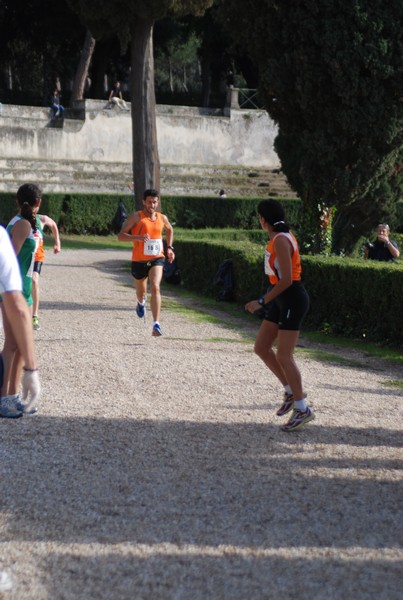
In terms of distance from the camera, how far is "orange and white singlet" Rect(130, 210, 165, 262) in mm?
12992

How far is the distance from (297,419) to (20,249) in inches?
104

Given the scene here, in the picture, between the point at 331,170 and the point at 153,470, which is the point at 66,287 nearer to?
the point at 331,170

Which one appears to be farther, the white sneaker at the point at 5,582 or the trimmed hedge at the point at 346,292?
the trimmed hedge at the point at 346,292

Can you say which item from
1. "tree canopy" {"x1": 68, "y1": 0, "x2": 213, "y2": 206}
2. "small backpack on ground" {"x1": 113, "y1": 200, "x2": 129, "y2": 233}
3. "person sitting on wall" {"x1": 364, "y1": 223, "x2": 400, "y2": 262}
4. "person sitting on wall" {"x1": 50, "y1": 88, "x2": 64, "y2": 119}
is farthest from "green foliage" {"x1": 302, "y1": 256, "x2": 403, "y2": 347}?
"person sitting on wall" {"x1": 50, "y1": 88, "x2": 64, "y2": 119}

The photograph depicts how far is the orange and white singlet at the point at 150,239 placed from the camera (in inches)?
512

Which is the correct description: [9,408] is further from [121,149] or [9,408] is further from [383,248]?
[121,149]

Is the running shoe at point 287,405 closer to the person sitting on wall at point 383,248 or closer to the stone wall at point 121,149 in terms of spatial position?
the person sitting on wall at point 383,248

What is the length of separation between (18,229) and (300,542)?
398 cm

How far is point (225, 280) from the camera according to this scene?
18703mm

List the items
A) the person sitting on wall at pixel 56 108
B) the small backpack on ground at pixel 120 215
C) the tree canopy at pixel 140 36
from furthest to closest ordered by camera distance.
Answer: the person sitting on wall at pixel 56 108 → the small backpack on ground at pixel 120 215 → the tree canopy at pixel 140 36

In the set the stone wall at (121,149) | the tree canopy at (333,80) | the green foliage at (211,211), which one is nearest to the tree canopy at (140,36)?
the tree canopy at (333,80)

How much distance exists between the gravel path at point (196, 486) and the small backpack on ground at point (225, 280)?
298 inches

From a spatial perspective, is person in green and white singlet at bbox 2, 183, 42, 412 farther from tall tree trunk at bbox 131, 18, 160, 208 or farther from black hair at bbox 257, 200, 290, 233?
tall tree trunk at bbox 131, 18, 160, 208

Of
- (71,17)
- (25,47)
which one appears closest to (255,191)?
(71,17)
